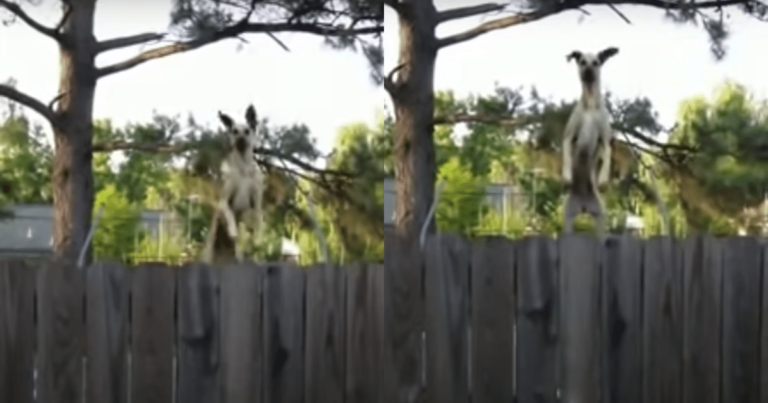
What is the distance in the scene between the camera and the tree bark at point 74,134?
2715mm

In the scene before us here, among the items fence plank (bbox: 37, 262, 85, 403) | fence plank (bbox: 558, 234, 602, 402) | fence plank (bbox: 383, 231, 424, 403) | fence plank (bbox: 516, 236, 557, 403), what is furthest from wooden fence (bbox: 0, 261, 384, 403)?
fence plank (bbox: 558, 234, 602, 402)

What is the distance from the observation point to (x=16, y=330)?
2.67 meters

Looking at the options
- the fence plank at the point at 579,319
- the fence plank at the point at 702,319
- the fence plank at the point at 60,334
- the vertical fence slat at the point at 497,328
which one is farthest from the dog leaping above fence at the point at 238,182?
the fence plank at the point at 702,319

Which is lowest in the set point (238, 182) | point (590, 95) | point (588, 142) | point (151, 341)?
point (151, 341)

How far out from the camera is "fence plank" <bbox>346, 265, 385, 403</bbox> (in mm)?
2779

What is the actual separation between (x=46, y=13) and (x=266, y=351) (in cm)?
93

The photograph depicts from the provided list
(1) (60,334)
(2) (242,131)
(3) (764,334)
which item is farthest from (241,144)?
(3) (764,334)

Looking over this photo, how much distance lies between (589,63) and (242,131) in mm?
837

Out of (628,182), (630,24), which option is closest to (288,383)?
(628,182)

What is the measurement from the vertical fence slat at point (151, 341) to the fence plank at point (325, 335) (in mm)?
325

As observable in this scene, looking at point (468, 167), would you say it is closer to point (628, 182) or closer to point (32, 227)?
point (628, 182)

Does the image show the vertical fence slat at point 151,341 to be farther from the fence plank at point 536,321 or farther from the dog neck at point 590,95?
the dog neck at point 590,95

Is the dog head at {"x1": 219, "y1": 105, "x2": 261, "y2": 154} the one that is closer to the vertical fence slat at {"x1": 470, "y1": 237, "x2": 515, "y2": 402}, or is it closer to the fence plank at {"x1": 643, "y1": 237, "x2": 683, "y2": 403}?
the vertical fence slat at {"x1": 470, "y1": 237, "x2": 515, "y2": 402}

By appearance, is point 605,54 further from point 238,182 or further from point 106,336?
point 106,336
